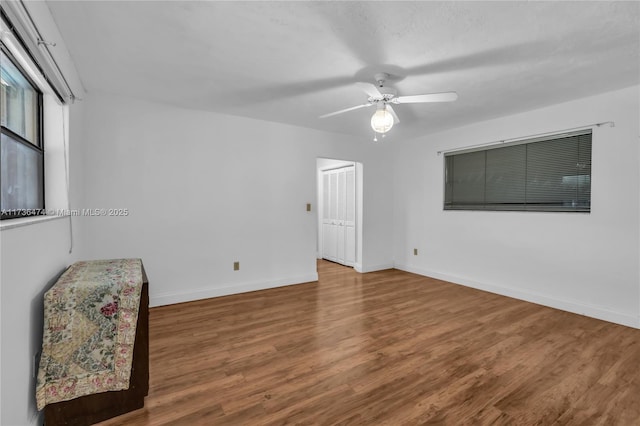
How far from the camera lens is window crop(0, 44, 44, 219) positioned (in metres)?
1.57

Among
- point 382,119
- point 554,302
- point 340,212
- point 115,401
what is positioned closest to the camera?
point 115,401

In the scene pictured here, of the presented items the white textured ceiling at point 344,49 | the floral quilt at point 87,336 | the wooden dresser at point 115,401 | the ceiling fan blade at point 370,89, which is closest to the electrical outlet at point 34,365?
the floral quilt at point 87,336

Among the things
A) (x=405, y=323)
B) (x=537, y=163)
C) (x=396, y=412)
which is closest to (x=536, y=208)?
(x=537, y=163)

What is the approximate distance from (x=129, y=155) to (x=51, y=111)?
1.13 meters

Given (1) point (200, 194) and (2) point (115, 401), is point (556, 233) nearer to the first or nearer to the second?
(1) point (200, 194)

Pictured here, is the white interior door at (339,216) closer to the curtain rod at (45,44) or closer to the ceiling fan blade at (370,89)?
the ceiling fan blade at (370,89)

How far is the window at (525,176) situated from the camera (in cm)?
341

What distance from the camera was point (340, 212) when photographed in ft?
19.6

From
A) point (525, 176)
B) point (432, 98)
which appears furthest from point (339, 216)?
point (432, 98)

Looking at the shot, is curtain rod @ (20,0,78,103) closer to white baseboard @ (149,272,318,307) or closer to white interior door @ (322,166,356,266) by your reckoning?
white baseboard @ (149,272,318,307)

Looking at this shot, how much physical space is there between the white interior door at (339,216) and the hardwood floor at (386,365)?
214cm

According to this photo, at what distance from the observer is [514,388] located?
1.99 m

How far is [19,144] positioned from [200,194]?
2.03m

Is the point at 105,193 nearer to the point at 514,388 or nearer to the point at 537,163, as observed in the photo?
the point at 514,388
